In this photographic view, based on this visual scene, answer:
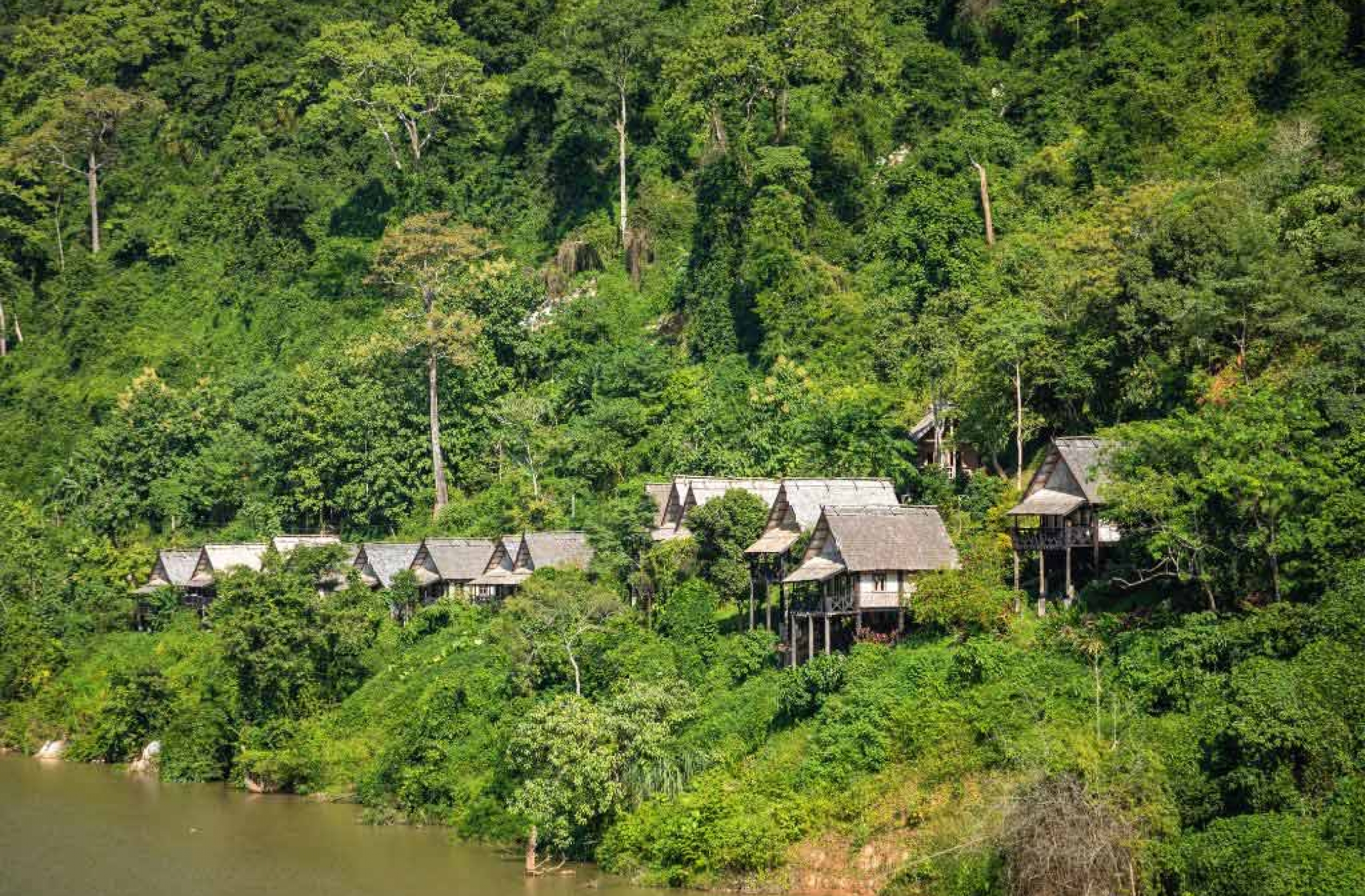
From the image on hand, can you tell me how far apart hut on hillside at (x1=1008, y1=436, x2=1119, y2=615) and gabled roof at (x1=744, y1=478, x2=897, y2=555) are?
12.6 feet

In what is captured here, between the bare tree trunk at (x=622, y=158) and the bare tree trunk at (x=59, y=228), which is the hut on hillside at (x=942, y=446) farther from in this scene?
the bare tree trunk at (x=59, y=228)

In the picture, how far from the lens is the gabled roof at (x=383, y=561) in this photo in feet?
183

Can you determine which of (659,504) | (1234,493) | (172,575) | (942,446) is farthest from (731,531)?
(172,575)

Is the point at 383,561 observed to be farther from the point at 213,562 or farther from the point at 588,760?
the point at 588,760

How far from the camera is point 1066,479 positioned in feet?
122

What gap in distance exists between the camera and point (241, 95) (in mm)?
91500

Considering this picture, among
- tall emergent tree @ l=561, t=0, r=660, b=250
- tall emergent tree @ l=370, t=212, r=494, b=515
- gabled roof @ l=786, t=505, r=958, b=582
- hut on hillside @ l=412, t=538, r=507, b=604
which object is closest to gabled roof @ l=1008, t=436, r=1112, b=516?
gabled roof @ l=786, t=505, r=958, b=582

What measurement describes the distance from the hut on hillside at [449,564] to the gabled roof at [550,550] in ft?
8.82

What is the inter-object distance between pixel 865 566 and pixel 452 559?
20.8m

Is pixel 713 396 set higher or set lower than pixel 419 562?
higher

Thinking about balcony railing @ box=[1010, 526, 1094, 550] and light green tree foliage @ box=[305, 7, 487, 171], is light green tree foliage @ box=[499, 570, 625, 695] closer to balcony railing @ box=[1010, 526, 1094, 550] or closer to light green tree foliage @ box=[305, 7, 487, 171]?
balcony railing @ box=[1010, 526, 1094, 550]

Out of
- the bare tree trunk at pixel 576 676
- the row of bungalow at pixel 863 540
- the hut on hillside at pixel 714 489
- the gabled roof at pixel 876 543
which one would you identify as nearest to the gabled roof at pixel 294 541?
the row of bungalow at pixel 863 540

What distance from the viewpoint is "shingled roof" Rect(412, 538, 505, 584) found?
54.0 metres

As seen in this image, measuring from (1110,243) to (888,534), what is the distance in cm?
1206
